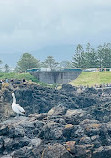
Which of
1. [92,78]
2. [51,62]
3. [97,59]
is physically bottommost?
[92,78]

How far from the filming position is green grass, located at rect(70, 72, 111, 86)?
113m

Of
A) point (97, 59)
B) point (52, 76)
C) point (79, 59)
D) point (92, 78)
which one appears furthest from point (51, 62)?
point (52, 76)

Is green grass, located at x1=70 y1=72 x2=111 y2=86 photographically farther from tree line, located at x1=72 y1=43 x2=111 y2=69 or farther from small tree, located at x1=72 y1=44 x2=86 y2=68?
small tree, located at x1=72 y1=44 x2=86 y2=68

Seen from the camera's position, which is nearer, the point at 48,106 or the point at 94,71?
the point at 48,106

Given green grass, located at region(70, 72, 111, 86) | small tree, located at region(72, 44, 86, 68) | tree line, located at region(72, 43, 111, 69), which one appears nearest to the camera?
green grass, located at region(70, 72, 111, 86)

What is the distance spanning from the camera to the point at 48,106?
243 feet

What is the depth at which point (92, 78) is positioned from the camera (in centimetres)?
11781

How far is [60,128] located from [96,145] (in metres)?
3.76

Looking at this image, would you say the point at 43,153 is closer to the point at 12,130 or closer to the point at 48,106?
the point at 12,130

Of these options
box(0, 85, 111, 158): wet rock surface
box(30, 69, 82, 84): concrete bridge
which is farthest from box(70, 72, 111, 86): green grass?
box(0, 85, 111, 158): wet rock surface

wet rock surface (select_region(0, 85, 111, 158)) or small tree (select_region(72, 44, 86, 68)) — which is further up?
small tree (select_region(72, 44, 86, 68))

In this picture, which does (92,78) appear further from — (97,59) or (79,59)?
(79,59)

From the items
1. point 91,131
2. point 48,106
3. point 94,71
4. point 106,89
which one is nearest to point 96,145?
point 91,131

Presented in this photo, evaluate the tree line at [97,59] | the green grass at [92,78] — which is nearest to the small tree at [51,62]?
the tree line at [97,59]
